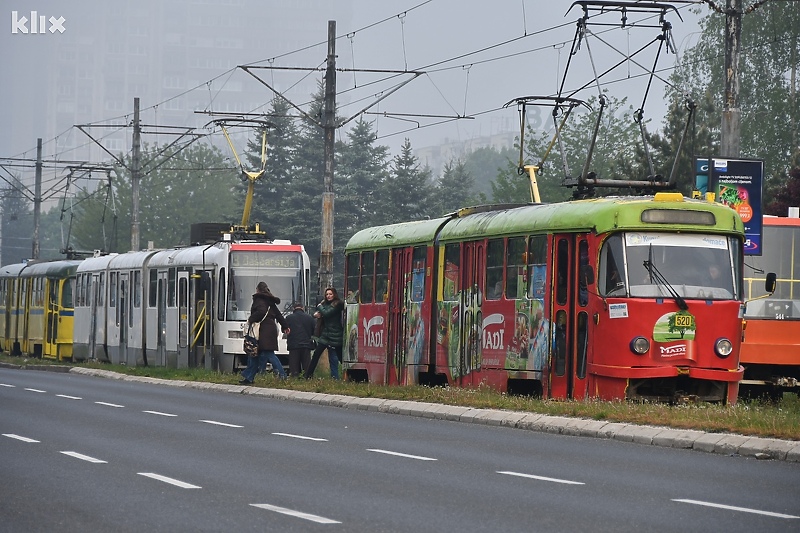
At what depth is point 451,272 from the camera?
27.2 meters

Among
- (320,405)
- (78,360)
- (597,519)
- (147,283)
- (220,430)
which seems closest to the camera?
(597,519)

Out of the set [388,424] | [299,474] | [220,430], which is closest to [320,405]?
[388,424]

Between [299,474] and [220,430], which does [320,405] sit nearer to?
[220,430]

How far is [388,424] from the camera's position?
1984 centimetres

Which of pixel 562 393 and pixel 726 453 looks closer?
pixel 726 453

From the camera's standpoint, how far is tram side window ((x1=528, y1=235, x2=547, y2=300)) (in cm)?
2344

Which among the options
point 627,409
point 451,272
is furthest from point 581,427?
point 451,272

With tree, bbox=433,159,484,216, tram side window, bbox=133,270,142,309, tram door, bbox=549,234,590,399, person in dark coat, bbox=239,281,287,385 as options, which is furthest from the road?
tree, bbox=433,159,484,216

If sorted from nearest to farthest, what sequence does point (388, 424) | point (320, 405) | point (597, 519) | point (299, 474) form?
point (597, 519)
point (299, 474)
point (388, 424)
point (320, 405)

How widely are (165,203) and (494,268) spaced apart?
104 m

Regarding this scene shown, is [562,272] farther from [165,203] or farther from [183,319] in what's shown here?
[165,203]

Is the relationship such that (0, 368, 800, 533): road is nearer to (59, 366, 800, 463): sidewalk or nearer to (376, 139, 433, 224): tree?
(59, 366, 800, 463): sidewalk

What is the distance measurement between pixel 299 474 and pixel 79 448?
3.29 meters

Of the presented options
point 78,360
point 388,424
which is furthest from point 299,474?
point 78,360
